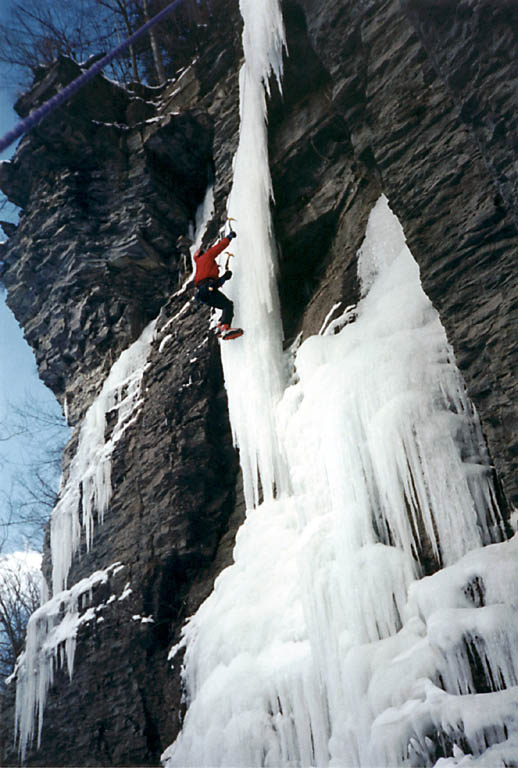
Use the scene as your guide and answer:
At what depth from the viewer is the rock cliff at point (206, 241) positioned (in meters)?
3.35

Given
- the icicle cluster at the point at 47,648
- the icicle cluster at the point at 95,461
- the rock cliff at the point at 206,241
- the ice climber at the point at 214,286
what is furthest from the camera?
the icicle cluster at the point at 95,461

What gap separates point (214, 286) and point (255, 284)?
1.22ft

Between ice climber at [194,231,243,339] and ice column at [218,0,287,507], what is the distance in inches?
4.2

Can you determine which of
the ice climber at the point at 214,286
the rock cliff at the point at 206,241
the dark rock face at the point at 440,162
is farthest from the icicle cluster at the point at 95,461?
the dark rock face at the point at 440,162

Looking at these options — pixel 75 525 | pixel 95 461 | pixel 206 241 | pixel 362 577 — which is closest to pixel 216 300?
pixel 206 241

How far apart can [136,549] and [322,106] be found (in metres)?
4.52

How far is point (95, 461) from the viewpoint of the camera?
6.66 meters

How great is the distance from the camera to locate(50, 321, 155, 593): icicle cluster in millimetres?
6336

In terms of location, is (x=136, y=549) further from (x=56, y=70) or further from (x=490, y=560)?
(x=56, y=70)

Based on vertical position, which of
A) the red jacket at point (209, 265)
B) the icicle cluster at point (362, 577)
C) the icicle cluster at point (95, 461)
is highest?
the red jacket at point (209, 265)

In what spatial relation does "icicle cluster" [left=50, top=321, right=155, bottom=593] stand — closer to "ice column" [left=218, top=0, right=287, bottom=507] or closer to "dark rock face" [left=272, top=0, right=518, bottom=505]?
"ice column" [left=218, top=0, right=287, bottom=507]

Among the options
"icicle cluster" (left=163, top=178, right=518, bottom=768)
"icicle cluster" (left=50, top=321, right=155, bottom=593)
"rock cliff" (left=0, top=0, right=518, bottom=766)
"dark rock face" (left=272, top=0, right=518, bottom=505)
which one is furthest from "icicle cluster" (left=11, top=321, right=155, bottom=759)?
"dark rock face" (left=272, top=0, right=518, bottom=505)

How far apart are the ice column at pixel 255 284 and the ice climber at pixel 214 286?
0.11 meters

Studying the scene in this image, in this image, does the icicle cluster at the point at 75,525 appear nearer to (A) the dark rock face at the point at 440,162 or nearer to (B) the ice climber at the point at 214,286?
(B) the ice climber at the point at 214,286
